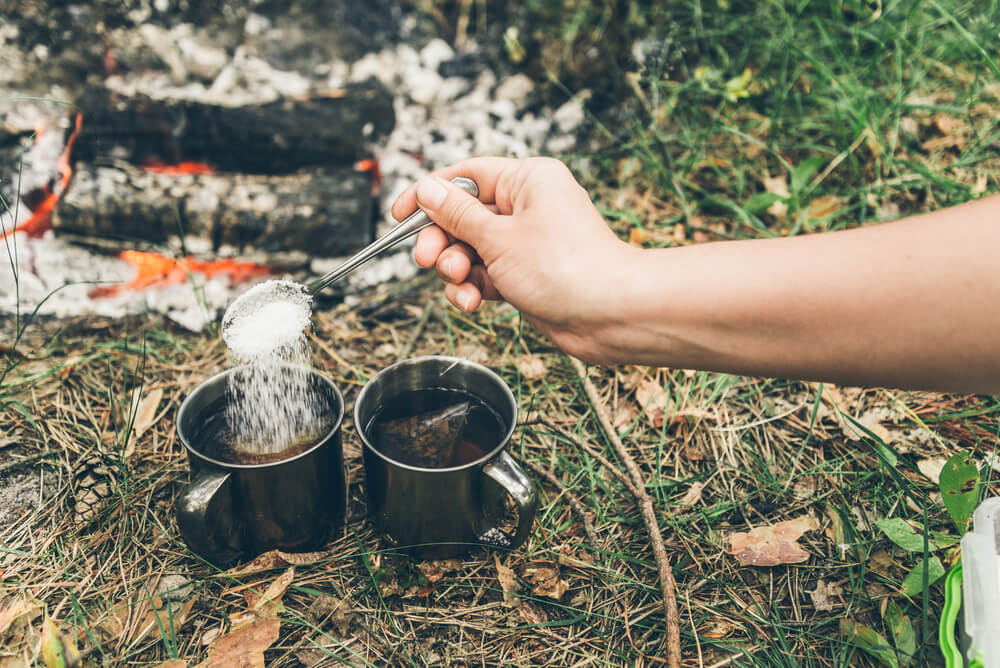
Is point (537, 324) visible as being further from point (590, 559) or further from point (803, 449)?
point (803, 449)

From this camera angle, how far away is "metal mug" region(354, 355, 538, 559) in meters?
1.53

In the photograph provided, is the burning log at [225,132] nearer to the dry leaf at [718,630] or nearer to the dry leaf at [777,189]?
the dry leaf at [777,189]

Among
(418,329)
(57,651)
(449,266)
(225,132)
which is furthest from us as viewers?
(225,132)

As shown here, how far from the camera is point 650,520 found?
1.83m

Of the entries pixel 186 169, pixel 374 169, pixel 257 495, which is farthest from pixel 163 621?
pixel 374 169

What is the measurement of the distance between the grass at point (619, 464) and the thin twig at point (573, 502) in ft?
0.08

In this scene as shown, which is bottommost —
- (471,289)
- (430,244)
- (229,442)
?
(229,442)

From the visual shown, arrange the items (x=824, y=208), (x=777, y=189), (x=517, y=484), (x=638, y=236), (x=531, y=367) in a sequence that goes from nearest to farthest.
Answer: (x=517, y=484) → (x=531, y=367) → (x=638, y=236) → (x=824, y=208) → (x=777, y=189)

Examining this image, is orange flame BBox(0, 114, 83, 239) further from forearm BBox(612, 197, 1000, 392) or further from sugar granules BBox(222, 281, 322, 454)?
forearm BBox(612, 197, 1000, 392)

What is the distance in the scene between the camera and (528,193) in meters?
1.73

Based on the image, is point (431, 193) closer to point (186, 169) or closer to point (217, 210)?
point (217, 210)

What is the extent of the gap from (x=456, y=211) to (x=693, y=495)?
44.7 inches

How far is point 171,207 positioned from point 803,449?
279 cm

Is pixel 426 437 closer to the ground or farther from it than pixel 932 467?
farther from it
